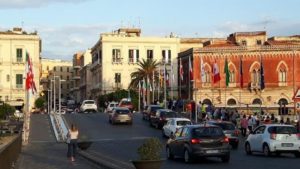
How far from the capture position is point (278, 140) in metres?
31.3

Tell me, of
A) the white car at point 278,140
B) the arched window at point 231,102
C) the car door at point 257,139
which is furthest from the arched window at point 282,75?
the white car at point 278,140

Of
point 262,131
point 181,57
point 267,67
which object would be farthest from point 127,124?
point 181,57

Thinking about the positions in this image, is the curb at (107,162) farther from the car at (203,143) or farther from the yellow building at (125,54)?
the yellow building at (125,54)

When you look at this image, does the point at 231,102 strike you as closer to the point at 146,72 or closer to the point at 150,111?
the point at 146,72

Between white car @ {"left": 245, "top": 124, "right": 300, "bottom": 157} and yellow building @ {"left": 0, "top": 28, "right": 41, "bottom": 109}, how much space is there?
86041 millimetres

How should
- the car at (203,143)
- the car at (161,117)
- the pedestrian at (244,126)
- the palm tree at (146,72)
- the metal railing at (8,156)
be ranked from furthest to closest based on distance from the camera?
the palm tree at (146,72) → the car at (161,117) → the pedestrian at (244,126) → the car at (203,143) → the metal railing at (8,156)

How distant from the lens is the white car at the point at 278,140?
31.3 metres

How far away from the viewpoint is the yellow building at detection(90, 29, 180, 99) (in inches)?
4909

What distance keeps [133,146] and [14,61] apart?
7659cm

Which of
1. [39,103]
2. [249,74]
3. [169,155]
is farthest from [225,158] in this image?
[39,103]

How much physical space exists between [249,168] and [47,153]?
17619 mm

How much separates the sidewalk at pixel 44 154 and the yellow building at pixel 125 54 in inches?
2332

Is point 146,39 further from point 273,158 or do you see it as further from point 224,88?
point 273,158

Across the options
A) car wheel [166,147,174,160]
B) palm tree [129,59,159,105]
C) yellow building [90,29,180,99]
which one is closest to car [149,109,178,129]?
car wheel [166,147,174,160]
